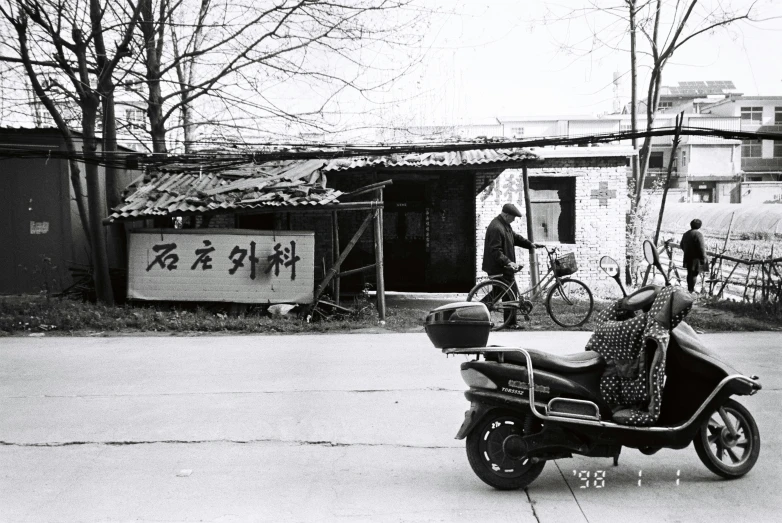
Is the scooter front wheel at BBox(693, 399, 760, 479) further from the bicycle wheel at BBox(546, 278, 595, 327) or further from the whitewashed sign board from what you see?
the whitewashed sign board

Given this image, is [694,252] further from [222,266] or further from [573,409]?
[573,409]

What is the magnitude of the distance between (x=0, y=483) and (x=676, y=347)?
4.53 m

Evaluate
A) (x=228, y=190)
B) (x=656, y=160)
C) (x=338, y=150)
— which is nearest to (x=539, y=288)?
(x=338, y=150)

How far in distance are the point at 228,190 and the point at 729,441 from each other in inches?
396

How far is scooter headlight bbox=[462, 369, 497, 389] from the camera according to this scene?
173 inches

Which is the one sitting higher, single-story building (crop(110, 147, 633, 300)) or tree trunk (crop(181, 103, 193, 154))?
tree trunk (crop(181, 103, 193, 154))

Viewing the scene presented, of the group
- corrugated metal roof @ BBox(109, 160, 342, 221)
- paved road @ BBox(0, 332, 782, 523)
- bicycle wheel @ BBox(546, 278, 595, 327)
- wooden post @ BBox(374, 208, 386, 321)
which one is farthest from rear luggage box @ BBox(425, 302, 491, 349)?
corrugated metal roof @ BBox(109, 160, 342, 221)

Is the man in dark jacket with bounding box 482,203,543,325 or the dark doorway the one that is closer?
the man in dark jacket with bounding box 482,203,543,325

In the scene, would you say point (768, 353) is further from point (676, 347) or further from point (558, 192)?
point (558, 192)

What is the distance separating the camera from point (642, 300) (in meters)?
4.55

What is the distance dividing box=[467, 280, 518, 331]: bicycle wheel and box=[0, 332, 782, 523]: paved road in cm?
227

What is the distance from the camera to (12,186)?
583 inches

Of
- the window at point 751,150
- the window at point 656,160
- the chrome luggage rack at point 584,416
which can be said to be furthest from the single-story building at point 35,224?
the window at point 751,150

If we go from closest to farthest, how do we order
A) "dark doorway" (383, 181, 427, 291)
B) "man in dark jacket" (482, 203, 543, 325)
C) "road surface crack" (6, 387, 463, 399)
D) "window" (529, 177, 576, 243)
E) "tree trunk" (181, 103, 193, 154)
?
"road surface crack" (6, 387, 463, 399), "man in dark jacket" (482, 203, 543, 325), "tree trunk" (181, 103, 193, 154), "window" (529, 177, 576, 243), "dark doorway" (383, 181, 427, 291)
